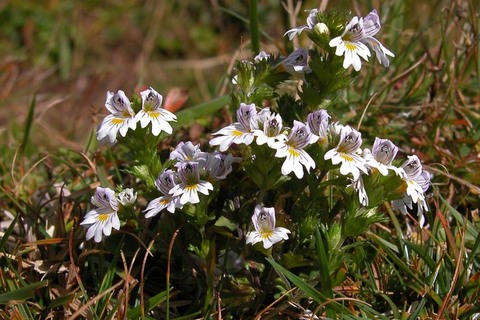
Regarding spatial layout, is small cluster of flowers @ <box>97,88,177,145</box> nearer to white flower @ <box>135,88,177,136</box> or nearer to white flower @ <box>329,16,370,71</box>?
white flower @ <box>135,88,177,136</box>

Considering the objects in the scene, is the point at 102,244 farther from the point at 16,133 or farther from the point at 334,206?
the point at 16,133

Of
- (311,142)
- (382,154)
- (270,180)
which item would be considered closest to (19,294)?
(270,180)

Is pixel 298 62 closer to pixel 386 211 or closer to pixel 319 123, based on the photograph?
pixel 319 123

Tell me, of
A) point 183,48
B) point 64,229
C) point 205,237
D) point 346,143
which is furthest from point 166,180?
point 183,48

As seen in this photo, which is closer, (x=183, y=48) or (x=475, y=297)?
(x=475, y=297)

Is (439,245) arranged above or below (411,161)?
below

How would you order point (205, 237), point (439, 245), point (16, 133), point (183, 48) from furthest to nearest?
point (183, 48)
point (16, 133)
point (439, 245)
point (205, 237)
